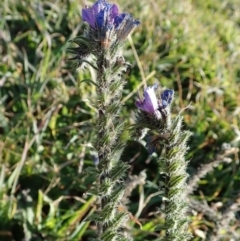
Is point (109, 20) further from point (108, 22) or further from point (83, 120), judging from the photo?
point (83, 120)

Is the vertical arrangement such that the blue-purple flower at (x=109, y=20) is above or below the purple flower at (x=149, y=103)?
above

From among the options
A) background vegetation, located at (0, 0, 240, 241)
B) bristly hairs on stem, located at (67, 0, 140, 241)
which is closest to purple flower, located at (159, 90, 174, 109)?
bristly hairs on stem, located at (67, 0, 140, 241)

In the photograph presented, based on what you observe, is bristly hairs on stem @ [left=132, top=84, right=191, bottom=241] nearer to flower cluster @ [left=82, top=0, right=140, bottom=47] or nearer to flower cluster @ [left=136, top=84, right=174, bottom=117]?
flower cluster @ [left=136, top=84, right=174, bottom=117]

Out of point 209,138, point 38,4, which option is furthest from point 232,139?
point 38,4

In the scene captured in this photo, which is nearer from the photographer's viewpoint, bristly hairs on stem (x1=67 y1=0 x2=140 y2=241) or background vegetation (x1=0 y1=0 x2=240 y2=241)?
bristly hairs on stem (x1=67 y1=0 x2=140 y2=241)

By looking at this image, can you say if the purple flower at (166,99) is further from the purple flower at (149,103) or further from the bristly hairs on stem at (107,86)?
the bristly hairs on stem at (107,86)

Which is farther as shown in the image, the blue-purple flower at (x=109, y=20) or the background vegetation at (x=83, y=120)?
the background vegetation at (x=83, y=120)

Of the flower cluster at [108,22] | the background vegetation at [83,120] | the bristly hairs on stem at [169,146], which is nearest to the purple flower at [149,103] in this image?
the bristly hairs on stem at [169,146]
